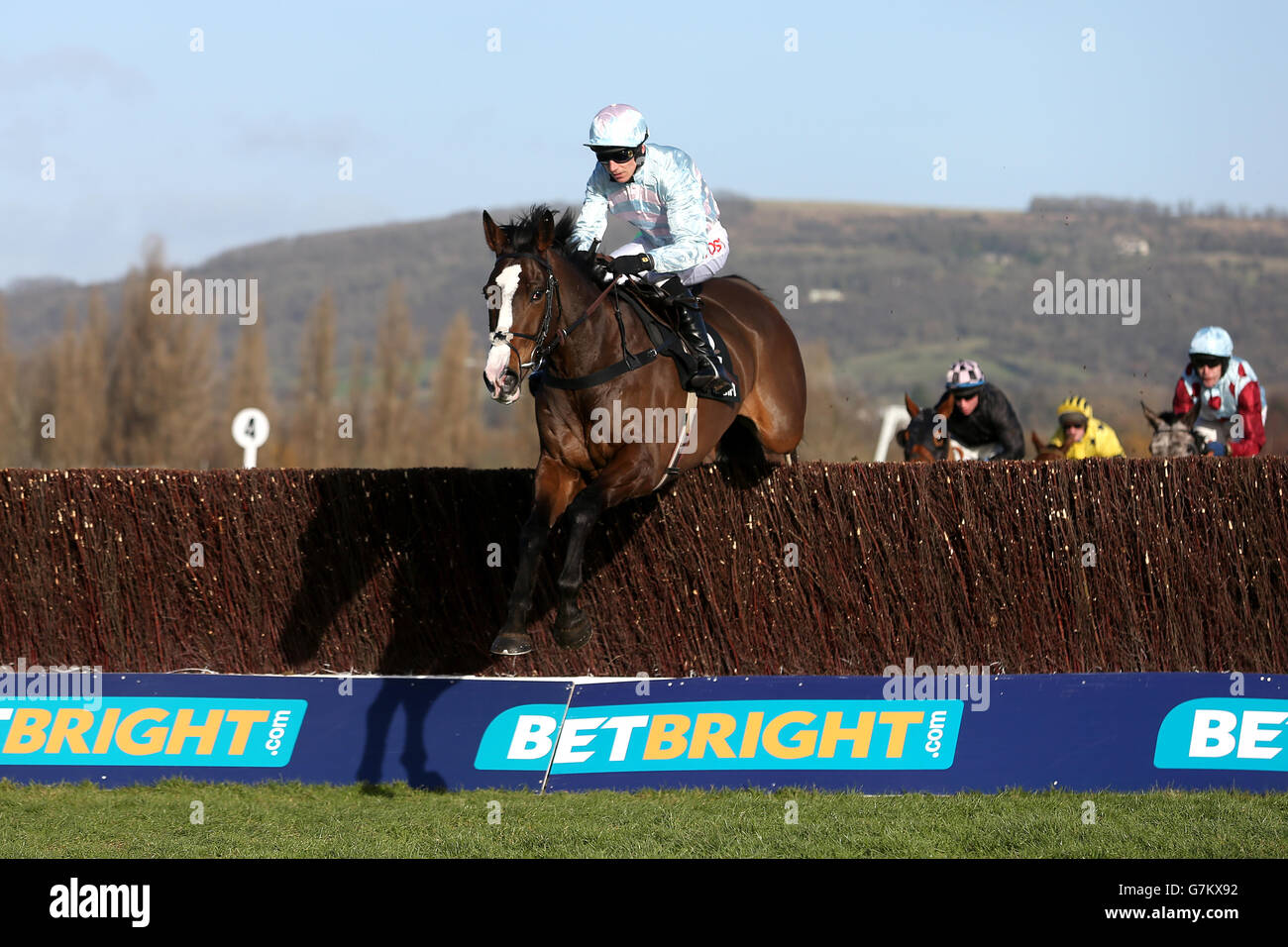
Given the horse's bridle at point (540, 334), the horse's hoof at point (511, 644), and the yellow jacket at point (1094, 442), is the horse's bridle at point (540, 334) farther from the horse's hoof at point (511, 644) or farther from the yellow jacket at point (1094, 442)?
the yellow jacket at point (1094, 442)

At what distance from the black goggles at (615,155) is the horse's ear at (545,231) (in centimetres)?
61

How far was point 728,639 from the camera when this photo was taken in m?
7.82

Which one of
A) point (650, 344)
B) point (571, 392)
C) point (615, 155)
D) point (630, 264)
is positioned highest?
point (615, 155)

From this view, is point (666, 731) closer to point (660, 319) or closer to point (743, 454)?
point (743, 454)

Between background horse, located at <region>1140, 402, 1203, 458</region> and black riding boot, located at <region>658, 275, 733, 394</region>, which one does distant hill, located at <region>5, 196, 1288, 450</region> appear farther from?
black riding boot, located at <region>658, 275, 733, 394</region>

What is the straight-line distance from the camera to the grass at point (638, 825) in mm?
5543

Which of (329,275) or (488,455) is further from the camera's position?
(329,275)

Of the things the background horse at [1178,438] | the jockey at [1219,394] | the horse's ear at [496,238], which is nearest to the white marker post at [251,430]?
the horse's ear at [496,238]

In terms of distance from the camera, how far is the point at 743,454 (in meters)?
7.87

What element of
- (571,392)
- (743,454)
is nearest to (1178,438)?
(743,454)

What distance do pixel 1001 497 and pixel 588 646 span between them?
90.1 inches

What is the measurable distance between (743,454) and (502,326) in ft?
7.50

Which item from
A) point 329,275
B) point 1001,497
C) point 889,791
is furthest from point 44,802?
point 329,275
